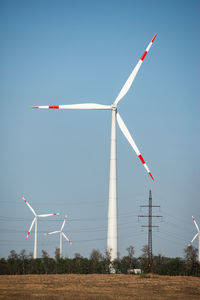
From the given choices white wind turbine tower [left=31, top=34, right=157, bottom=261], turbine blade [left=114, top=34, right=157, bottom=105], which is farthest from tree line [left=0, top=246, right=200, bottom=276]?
turbine blade [left=114, top=34, right=157, bottom=105]

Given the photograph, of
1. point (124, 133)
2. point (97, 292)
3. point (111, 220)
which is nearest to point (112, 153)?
point (124, 133)

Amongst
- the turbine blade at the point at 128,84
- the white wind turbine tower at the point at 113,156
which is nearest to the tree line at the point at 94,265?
the white wind turbine tower at the point at 113,156

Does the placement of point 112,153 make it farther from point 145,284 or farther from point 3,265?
point 3,265

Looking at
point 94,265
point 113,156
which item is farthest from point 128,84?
point 94,265

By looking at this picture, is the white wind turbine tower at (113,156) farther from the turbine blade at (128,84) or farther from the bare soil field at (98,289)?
the bare soil field at (98,289)

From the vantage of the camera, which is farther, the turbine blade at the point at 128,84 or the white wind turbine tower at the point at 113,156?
the turbine blade at the point at 128,84

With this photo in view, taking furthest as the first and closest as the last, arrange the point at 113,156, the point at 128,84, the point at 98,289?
1. the point at 128,84
2. the point at 113,156
3. the point at 98,289

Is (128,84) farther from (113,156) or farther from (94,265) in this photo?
(94,265)

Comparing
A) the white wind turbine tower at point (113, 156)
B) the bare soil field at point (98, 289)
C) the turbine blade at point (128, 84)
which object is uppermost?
the turbine blade at point (128, 84)

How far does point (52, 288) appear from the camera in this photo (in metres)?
60.8

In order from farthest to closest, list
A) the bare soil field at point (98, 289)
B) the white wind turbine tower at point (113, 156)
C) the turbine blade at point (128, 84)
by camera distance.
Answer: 1. the turbine blade at point (128, 84)
2. the white wind turbine tower at point (113, 156)
3. the bare soil field at point (98, 289)

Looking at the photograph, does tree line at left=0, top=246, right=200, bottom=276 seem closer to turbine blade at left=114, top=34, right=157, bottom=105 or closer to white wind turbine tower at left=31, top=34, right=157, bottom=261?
white wind turbine tower at left=31, top=34, right=157, bottom=261

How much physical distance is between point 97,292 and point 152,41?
139 feet

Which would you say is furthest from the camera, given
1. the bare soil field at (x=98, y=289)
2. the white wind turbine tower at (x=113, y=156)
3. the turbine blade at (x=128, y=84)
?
the turbine blade at (x=128, y=84)
